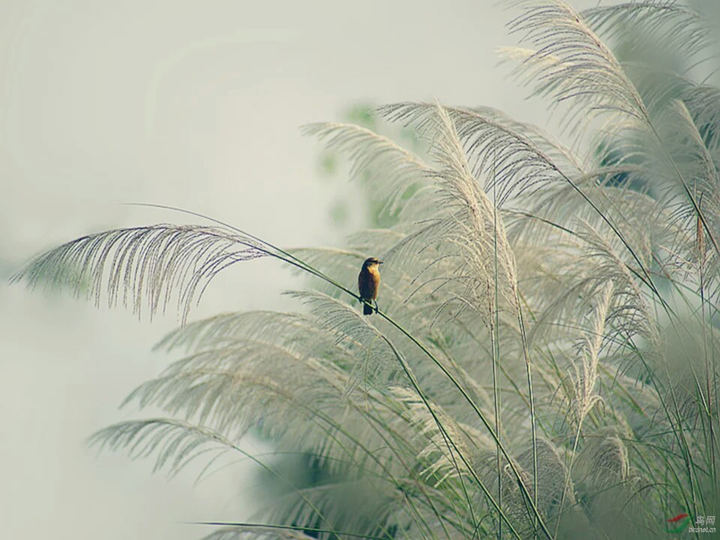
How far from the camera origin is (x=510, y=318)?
2.17 meters

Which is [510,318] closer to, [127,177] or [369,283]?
[369,283]

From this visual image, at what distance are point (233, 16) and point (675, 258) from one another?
3288 mm

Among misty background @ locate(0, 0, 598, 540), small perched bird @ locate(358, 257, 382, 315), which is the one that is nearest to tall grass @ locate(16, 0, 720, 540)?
small perched bird @ locate(358, 257, 382, 315)

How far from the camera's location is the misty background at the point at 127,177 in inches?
158

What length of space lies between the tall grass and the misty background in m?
1.43

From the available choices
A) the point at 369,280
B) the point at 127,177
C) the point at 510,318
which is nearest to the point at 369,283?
the point at 369,280

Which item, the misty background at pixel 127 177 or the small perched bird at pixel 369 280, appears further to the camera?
the misty background at pixel 127 177

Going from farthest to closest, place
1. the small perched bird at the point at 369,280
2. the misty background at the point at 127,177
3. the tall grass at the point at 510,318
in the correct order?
the misty background at the point at 127,177 < the small perched bird at the point at 369,280 < the tall grass at the point at 510,318

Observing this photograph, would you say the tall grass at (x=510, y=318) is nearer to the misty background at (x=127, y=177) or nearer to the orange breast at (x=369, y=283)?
the orange breast at (x=369, y=283)

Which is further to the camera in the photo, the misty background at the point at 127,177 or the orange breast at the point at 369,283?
the misty background at the point at 127,177

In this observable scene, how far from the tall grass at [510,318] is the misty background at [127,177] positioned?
4.70 ft

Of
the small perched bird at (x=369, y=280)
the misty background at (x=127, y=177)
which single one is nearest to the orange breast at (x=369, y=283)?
the small perched bird at (x=369, y=280)

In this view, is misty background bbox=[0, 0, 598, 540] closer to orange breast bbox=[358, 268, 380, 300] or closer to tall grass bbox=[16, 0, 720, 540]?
tall grass bbox=[16, 0, 720, 540]

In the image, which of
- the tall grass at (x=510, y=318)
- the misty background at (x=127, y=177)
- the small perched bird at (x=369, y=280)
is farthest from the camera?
the misty background at (x=127, y=177)
